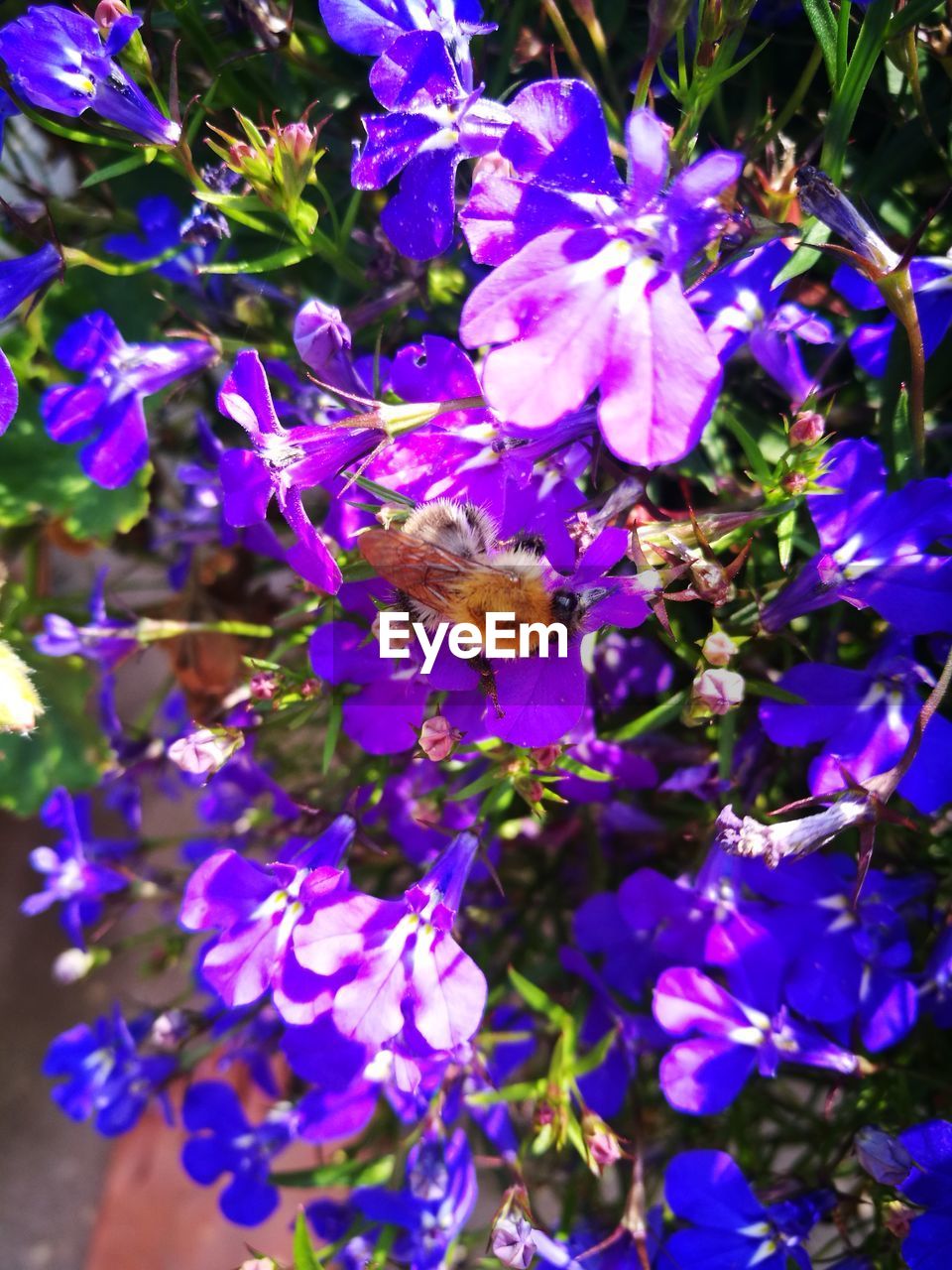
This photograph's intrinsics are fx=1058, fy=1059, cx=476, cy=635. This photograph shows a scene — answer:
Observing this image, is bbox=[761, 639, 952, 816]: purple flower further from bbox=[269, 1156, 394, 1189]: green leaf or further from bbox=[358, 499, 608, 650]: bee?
bbox=[269, 1156, 394, 1189]: green leaf

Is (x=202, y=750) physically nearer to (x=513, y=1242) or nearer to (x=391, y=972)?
(x=391, y=972)

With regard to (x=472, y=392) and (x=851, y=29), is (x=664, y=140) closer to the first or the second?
(x=472, y=392)

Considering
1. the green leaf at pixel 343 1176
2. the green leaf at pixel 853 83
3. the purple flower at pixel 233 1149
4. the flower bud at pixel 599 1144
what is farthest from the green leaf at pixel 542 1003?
the green leaf at pixel 853 83

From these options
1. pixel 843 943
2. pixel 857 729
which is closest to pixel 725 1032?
pixel 843 943

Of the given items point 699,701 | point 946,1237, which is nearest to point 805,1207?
point 946,1237

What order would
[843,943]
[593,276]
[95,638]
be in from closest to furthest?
[593,276] → [843,943] → [95,638]

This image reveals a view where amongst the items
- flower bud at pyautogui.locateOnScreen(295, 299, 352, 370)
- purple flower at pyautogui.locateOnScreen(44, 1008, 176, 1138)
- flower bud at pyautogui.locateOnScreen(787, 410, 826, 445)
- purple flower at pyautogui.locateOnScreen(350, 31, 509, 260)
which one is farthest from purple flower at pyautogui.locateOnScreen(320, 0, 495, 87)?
purple flower at pyautogui.locateOnScreen(44, 1008, 176, 1138)

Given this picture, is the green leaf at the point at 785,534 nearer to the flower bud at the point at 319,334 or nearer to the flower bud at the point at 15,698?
the flower bud at the point at 319,334
